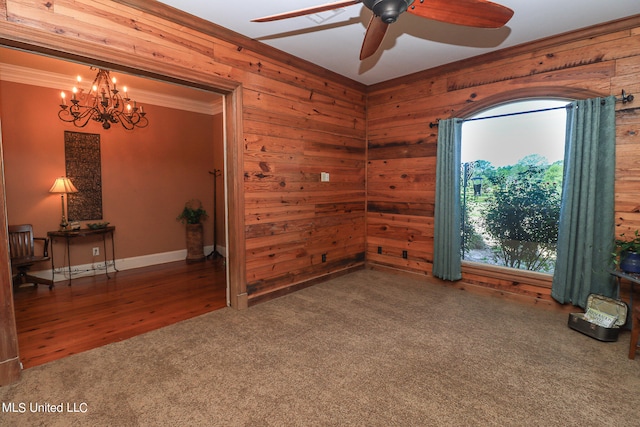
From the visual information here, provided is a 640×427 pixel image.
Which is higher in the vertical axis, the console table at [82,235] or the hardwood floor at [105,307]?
the console table at [82,235]

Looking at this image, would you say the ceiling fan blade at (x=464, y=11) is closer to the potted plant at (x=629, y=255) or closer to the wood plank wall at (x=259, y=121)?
the wood plank wall at (x=259, y=121)

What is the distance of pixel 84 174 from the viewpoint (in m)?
4.64

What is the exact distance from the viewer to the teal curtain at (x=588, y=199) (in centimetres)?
298

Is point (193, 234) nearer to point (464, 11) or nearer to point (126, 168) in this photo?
point (126, 168)

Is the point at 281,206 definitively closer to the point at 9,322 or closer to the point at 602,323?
the point at 9,322

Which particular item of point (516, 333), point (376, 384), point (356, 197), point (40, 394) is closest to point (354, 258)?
point (356, 197)

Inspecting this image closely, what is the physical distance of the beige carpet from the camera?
184 cm

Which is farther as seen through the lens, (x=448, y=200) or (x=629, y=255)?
(x=448, y=200)

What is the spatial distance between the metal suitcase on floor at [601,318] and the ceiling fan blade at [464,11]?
8.59 ft

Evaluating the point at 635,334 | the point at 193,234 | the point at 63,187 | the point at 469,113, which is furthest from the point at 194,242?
the point at 635,334

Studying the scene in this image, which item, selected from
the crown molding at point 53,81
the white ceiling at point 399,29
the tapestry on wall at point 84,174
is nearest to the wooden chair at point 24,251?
the tapestry on wall at point 84,174

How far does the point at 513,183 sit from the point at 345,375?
9.68 ft

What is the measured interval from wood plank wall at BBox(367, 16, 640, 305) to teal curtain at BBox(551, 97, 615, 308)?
0.12 m

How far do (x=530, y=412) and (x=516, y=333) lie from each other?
1.13 meters
